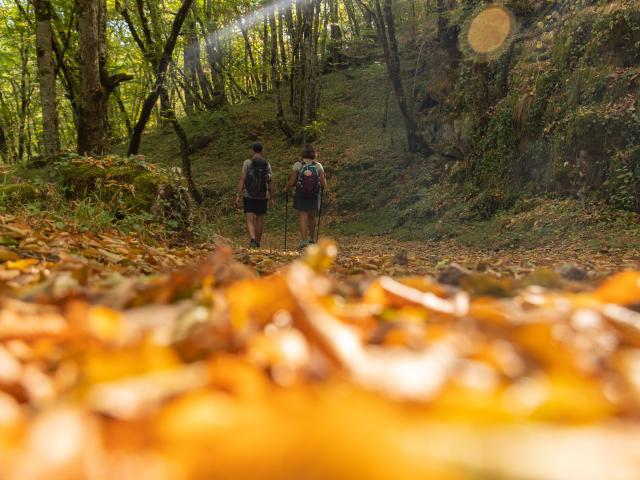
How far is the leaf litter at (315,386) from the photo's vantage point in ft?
1.71

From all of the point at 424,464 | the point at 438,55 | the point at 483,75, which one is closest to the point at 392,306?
the point at 424,464

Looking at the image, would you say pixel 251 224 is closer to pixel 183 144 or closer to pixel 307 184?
pixel 307 184

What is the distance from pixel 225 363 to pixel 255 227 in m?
9.14

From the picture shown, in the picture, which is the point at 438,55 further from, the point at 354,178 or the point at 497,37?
the point at 354,178

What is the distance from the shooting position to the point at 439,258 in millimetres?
7574

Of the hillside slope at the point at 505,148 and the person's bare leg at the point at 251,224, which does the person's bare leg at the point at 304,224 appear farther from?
the hillside slope at the point at 505,148

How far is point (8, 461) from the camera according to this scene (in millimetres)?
553

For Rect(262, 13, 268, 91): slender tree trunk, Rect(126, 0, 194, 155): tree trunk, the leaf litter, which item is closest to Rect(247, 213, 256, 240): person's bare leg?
Rect(126, 0, 194, 155): tree trunk

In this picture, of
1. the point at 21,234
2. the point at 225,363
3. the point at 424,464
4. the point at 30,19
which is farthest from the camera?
the point at 30,19

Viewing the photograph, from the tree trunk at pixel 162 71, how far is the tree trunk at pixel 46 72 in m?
1.42

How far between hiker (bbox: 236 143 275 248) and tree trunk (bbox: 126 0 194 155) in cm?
224

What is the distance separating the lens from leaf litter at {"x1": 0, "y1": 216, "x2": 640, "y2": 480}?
1.71ft

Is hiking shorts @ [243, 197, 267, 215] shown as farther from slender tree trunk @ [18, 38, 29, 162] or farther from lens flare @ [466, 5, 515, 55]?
slender tree trunk @ [18, 38, 29, 162]

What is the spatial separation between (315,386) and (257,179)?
9.14 meters
